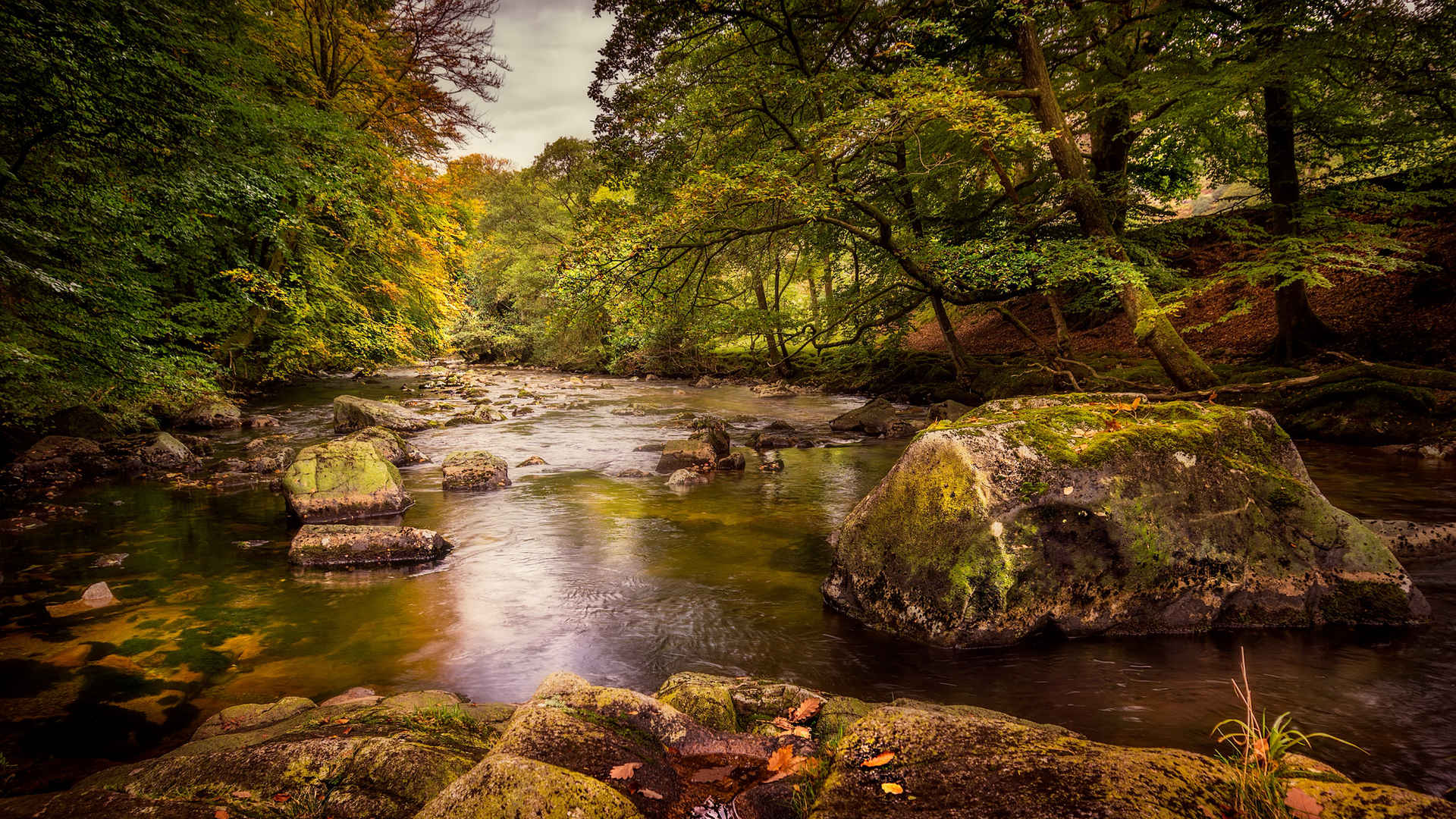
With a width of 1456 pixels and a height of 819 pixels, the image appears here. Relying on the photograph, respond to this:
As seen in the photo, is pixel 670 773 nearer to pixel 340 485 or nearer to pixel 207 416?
pixel 340 485

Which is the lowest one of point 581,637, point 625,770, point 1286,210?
point 581,637

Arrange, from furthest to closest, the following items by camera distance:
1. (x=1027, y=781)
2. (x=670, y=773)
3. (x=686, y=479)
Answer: (x=686, y=479), (x=670, y=773), (x=1027, y=781)

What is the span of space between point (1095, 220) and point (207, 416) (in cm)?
2143

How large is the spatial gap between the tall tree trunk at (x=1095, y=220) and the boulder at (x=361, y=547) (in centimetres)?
1140

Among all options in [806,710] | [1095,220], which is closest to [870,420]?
[1095,220]

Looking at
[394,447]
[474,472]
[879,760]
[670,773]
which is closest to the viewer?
[879,760]

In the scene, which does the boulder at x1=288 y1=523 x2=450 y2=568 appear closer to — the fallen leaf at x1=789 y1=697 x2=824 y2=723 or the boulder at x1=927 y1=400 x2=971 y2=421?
the fallen leaf at x1=789 y1=697 x2=824 y2=723

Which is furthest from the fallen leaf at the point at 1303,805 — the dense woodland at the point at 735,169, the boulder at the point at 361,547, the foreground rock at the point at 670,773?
the dense woodland at the point at 735,169

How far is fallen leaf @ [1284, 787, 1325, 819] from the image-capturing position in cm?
163

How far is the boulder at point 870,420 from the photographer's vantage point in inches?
571

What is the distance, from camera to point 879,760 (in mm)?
2051

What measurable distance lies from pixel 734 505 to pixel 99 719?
6802 millimetres

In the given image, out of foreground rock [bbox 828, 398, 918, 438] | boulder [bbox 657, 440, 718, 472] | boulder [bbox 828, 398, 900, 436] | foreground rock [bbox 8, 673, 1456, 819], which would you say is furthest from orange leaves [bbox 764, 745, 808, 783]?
boulder [bbox 828, 398, 900, 436]

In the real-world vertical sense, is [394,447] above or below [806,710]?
above
